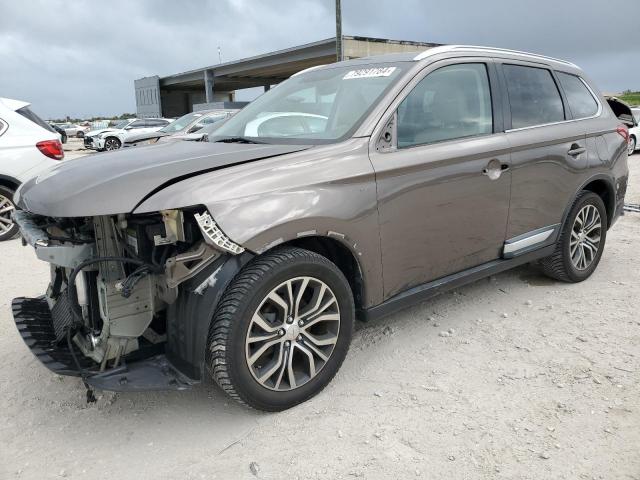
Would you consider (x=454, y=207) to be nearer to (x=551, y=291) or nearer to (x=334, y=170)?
(x=334, y=170)

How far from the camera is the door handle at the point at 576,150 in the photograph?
4.18 m

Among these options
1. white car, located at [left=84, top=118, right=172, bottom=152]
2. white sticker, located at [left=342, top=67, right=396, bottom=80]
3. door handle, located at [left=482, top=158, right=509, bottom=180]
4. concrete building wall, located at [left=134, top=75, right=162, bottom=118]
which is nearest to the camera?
white sticker, located at [left=342, top=67, right=396, bottom=80]

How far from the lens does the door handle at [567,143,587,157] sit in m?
4.18

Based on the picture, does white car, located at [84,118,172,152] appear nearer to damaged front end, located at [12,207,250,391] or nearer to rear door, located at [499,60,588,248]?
rear door, located at [499,60,588,248]

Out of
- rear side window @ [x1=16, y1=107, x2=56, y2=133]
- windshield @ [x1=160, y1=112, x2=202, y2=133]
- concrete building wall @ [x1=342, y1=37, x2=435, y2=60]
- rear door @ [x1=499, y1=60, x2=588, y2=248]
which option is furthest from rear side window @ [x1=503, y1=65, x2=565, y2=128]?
concrete building wall @ [x1=342, y1=37, x2=435, y2=60]

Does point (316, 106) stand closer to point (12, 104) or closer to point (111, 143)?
point (12, 104)

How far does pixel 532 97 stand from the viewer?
402 cm

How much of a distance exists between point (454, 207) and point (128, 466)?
7.46 feet

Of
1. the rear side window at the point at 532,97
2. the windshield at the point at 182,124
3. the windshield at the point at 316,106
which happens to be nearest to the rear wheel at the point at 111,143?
the windshield at the point at 182,124

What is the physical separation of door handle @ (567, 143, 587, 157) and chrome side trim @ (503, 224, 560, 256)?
1.85ft

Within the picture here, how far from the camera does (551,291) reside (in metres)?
4.47

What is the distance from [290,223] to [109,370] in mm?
1100

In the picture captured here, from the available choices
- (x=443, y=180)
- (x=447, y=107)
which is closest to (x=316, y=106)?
(x=447, y=107)

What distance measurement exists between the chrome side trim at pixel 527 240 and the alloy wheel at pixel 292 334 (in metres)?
1.60
